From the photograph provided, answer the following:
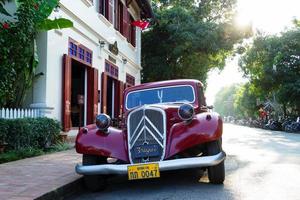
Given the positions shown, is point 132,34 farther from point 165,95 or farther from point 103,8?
point 165,95

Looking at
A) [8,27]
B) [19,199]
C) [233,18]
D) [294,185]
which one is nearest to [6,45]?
[8,27]

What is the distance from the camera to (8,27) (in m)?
11.0

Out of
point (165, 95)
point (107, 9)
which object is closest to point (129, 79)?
point (107, 9)

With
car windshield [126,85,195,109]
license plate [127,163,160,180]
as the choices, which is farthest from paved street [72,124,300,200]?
car windshield [126,85,195,109]

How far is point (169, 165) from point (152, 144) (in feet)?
1.91

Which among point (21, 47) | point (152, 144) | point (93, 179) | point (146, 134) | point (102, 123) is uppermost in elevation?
point (21, 47)

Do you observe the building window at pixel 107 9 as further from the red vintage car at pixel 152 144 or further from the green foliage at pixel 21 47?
the red vintage car at pixel 152 144

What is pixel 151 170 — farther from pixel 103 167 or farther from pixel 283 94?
pixel 283 94

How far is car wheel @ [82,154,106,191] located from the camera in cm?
759

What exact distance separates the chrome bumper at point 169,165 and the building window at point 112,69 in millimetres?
12219

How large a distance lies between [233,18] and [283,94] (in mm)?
9037

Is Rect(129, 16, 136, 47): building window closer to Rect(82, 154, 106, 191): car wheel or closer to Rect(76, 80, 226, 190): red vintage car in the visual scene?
Rect(76, 80, 226, 190): red vintage car

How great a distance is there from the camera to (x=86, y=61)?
1633 cm

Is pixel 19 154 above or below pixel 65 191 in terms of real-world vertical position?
above
